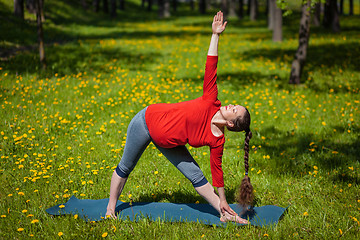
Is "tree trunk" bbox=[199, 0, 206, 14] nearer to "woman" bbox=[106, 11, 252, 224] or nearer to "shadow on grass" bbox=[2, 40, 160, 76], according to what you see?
"shadow on grass" bbox=[2, 40, 160, 76]

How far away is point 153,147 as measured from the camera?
5.52 metres

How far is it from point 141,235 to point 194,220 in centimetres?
61

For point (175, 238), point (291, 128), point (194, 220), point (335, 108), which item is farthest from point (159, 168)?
point (335, 108)

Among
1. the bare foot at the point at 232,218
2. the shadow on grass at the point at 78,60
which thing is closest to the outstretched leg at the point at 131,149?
the bare foot at the point at 232,218

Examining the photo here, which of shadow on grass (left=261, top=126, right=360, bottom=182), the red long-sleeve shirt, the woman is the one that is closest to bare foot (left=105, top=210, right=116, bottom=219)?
the woman

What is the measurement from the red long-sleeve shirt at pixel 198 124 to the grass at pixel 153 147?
867 millimetres

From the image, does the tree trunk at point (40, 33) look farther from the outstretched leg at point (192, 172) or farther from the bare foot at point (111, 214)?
the outstretched leg at point (192, 172)

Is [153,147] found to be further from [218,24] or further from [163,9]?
[163,9]

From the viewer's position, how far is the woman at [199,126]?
3.16 m

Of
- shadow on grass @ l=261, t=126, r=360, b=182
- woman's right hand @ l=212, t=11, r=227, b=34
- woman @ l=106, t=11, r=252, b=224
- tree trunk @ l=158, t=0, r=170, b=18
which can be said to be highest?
tree trunk @ l=158, t=0, r=170, b=18

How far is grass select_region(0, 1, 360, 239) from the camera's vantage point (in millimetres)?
3541

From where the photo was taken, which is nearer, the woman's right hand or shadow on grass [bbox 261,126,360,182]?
the woman's right hand

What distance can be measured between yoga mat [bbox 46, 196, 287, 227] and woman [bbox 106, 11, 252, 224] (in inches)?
15.5

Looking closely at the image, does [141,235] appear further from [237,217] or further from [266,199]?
[266,199]
